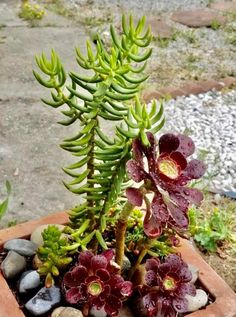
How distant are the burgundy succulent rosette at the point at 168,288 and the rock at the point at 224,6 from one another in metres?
3.78

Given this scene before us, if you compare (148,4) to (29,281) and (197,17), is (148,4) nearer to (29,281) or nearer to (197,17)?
(197,17)

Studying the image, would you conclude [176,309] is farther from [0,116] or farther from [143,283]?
[0,116]

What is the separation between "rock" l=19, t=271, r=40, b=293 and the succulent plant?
65 mm

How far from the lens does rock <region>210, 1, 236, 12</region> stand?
5.27m

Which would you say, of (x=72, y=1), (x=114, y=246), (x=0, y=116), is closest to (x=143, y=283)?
(x=114, y=246)

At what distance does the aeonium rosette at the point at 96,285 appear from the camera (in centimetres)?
182

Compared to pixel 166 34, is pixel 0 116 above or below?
below

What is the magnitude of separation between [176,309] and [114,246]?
372mm

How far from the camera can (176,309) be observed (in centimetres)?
185

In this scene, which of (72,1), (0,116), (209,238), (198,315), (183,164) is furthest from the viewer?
(72,1)

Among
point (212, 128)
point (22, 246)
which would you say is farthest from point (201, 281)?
point (212, 128)

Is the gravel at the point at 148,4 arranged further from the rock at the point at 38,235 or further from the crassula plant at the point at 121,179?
the crassula plant at the point at 121,179

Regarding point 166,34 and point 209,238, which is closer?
point 209,238

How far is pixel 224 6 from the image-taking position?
535 cm
